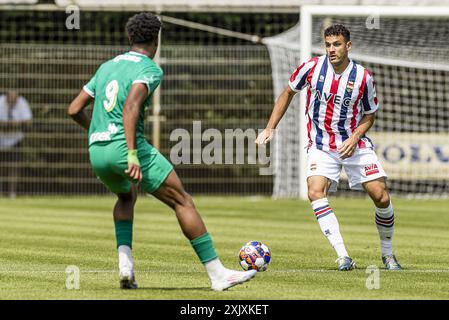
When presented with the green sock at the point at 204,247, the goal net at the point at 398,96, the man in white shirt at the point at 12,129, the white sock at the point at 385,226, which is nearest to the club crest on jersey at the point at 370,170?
the white sock at the point at 385,226

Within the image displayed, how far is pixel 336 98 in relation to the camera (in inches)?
452

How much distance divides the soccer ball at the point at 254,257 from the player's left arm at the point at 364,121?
1330 millimetres

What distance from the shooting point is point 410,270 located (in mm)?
10891

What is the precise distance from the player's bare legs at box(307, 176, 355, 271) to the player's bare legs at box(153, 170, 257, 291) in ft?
7.58

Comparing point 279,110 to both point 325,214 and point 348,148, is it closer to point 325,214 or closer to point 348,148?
point 348,148

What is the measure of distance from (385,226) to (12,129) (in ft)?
54.3

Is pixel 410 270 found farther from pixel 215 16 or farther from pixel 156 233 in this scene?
pixel 215 16

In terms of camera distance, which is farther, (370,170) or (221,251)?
(221,251)

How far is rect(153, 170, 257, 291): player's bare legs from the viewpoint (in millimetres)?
8648

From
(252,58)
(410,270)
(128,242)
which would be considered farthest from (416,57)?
(128,242)

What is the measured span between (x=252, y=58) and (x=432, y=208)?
6605 mm

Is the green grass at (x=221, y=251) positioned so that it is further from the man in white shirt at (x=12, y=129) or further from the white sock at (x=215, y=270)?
the man in white shirt at (x=12, y=129)

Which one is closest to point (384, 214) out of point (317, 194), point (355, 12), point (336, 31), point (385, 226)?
point (385, 226)

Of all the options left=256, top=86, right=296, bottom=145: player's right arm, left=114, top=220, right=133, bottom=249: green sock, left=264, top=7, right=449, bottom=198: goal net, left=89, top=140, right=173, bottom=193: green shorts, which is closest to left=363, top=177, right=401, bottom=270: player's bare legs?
left=256, top=86, right=296, bottom=145: player's right arm
